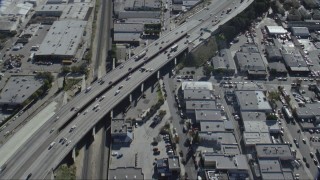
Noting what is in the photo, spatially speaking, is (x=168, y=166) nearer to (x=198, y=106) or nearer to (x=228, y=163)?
(x=228, y=163)

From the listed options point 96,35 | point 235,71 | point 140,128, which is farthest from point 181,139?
point 96,35

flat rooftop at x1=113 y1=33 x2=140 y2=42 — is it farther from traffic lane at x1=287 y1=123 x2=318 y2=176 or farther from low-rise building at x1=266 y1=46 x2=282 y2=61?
traffic lane at x1=287 y1=123 x2=318 y2=176

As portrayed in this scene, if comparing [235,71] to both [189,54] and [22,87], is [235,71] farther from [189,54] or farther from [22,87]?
[22,87]

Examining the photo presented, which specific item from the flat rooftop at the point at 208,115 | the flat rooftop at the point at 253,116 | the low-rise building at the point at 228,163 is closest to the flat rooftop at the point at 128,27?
the flat rooftop at the point at 208,115

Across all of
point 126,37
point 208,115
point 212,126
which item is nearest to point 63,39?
point 126,37

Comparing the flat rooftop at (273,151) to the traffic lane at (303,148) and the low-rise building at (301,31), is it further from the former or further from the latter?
the low-rise building at (301,31)

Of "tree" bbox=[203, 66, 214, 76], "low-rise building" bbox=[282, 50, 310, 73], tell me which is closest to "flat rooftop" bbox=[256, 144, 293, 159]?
"tree" bbox=[203, 66, 214, 76]
